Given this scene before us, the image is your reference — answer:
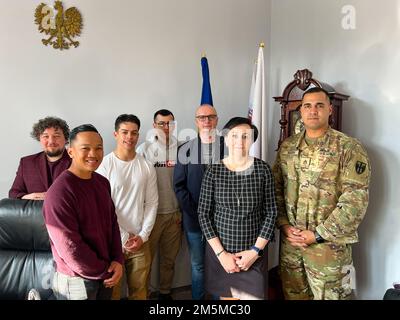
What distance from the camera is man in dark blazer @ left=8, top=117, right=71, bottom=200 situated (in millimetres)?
1966

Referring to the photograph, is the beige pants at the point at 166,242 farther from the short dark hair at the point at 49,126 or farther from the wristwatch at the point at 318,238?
the wristwatch at the point at 318,238

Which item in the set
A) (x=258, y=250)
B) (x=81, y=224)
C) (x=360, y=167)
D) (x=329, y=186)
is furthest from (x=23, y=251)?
(x=360, y=167)

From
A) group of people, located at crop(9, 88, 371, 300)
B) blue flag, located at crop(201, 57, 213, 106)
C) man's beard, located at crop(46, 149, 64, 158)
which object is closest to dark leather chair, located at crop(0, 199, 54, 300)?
group of people, located at crop(9, 88, 371, 300)

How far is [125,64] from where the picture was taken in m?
2.56

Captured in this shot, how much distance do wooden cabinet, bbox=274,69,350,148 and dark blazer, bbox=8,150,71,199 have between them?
4.88ft

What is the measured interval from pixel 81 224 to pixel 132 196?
0.61 metres

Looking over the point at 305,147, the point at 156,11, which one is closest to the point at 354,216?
the point at 305,147

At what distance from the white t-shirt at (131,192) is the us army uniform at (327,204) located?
83 cm

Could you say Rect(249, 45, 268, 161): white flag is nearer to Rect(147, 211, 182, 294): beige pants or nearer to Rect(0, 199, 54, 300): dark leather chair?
Rect(147, 211, 182, 294): beige pants

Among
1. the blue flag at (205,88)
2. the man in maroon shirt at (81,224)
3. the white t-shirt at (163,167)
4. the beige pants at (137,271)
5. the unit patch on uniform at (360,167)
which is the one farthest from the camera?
the blue flag at (205,88)

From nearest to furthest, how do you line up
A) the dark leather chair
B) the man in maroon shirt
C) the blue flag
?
the man in maroon shirt
the dark leather chair
the blue flag

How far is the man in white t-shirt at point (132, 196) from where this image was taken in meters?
1.89

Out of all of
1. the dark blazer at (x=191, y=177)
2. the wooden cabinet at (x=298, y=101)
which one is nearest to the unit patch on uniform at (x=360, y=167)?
the wooden cabinet at (x=298, y=101)
